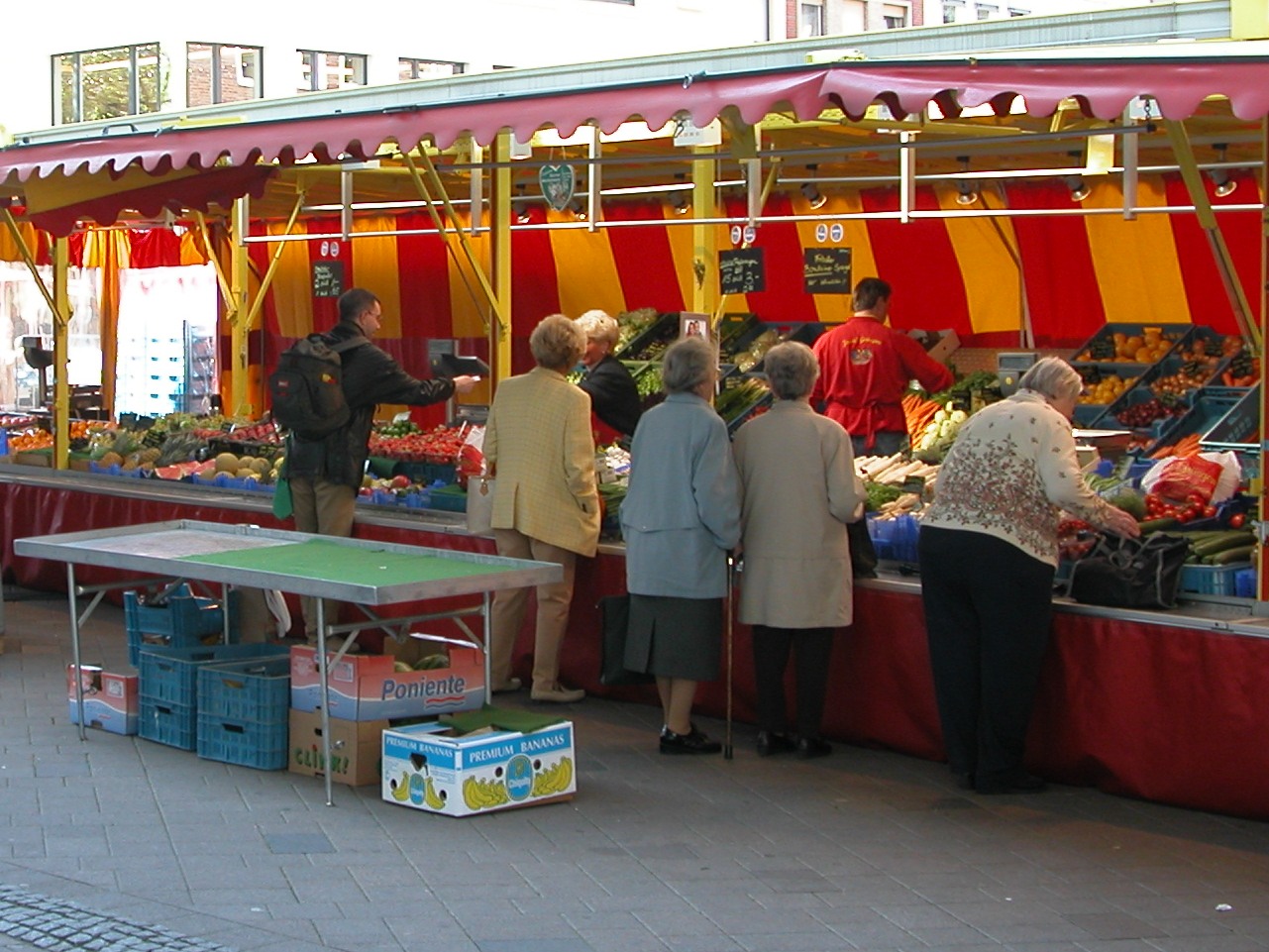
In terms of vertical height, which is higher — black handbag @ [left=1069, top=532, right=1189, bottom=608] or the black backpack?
the black backpack

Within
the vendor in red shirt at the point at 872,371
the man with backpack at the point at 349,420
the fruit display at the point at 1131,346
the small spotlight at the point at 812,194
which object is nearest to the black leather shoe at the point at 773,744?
the man with backpack at the point at 349,420

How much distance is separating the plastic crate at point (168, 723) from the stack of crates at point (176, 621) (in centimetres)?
47

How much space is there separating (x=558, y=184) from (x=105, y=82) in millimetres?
30319

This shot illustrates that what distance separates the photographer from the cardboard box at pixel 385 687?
21.2 feet

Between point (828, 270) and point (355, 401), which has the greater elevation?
point (828, 270)

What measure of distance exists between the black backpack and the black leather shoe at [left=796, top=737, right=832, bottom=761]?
2739 millimetres

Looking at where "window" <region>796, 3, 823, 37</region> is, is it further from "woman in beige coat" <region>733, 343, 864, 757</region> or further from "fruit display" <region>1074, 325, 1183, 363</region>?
"woman in beige coat" <region>733, 343, 864, 757</region>

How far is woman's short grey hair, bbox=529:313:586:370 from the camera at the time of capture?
7.62 metres

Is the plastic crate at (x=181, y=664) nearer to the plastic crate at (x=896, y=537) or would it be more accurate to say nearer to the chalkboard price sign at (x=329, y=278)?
the plastic crate at (x=896, y=537)

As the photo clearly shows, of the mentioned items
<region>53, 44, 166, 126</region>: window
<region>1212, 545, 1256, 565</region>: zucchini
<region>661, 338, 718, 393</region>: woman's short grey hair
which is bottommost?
<region>1212, 545, 1256, 565</region>: zucchini

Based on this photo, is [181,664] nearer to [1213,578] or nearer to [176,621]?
[176,621]

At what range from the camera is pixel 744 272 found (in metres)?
10.1

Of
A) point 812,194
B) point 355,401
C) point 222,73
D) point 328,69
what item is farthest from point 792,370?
point 328,69

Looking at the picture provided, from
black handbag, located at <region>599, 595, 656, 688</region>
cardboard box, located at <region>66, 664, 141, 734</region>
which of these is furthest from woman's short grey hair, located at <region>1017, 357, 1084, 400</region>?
cardboard box, located at <region>66, 664, 141, 734</region>
